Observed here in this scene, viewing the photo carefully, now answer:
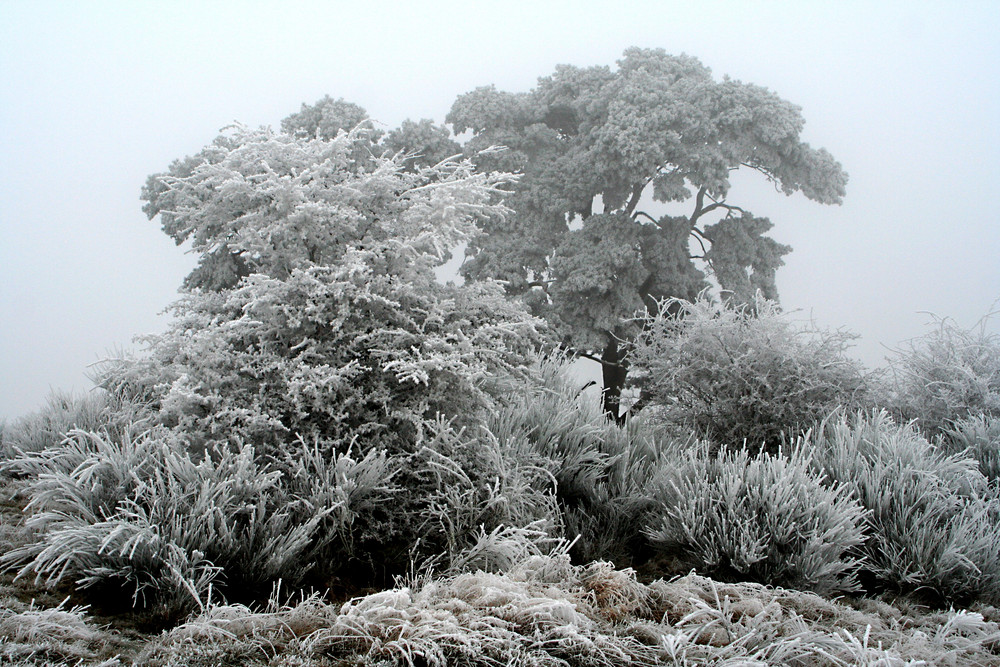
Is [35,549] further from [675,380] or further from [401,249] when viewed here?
[675,380]

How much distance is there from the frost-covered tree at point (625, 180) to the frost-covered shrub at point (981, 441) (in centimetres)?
590

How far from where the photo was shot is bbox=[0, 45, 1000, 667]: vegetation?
3.06 m

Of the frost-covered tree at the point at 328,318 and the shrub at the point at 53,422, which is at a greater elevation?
the frost-covered tree at the point at 328,318

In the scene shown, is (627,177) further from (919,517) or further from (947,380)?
(919,517)

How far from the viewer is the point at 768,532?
186 inches

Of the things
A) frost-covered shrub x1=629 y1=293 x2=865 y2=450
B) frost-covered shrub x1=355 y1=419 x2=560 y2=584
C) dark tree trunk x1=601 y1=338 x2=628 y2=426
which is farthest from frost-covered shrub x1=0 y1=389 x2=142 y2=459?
dark tree trunk x1=601 y1=338 x2=628 y2=426

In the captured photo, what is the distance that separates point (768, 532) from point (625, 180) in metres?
10.8

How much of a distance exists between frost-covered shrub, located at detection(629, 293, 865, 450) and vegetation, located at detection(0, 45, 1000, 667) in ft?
0.13

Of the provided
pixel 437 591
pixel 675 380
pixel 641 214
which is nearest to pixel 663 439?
pixel 675 380

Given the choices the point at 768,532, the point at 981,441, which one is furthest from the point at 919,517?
the point at 981,441

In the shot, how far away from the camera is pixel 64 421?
693 centimetres

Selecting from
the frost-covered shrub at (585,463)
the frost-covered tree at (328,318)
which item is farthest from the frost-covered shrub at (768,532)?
the frost-covered tree at (328,318)

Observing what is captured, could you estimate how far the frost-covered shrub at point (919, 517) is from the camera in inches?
190

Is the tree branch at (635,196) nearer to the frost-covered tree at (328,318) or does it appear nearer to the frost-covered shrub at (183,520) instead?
the frost-covered tree at (328,318)
